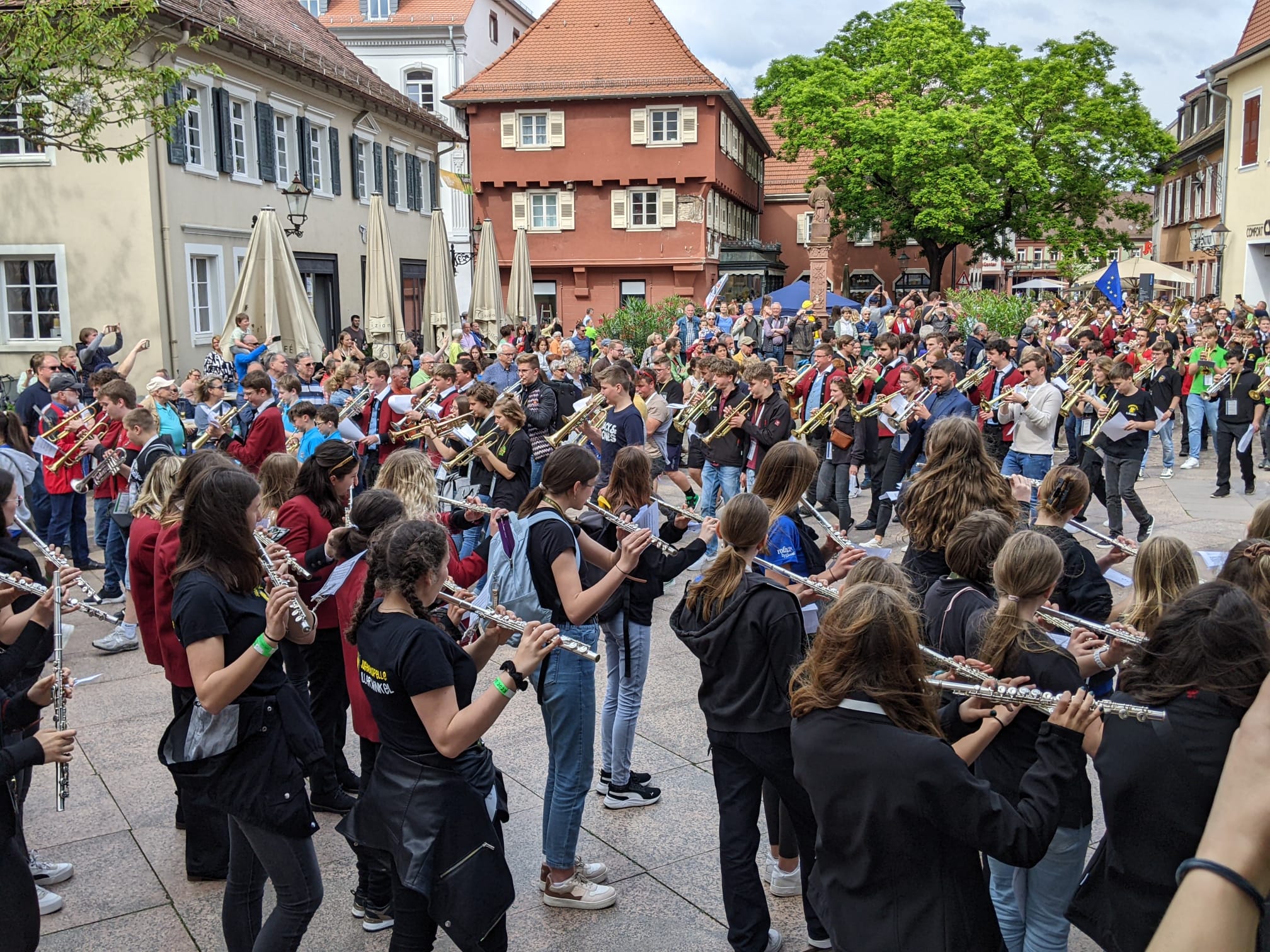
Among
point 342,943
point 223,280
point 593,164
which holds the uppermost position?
point 593,164

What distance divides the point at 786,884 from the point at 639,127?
123ft

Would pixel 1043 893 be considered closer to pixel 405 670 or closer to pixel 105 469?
pixel 405 670

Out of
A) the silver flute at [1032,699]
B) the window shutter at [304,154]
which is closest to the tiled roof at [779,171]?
the window shutter at [304,154]

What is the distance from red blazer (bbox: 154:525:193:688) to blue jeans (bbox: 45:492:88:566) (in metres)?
6.25

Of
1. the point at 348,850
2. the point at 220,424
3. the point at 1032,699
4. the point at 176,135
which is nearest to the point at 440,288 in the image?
the point at 176,135

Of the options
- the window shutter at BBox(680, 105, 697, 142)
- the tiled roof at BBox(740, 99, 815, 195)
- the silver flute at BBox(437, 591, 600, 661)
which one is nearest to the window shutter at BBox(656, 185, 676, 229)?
the window shutter at BBox(680, 105, 697, 142)

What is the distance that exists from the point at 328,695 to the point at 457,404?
5356mm

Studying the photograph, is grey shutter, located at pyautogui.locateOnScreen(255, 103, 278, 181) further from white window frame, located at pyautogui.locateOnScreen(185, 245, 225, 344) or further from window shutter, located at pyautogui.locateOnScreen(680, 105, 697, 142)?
window shutter, located at pyautogui.locateOnScreen(680, 105, 697, 142)

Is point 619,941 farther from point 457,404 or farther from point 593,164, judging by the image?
point 593,164

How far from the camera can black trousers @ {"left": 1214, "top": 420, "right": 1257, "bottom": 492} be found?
12984 millimetres

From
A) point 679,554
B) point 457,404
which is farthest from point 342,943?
point 457,404

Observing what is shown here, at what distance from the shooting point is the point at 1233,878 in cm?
130

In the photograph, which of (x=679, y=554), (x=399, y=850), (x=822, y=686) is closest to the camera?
(x=822, y=686)

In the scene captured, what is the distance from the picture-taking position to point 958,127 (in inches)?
1558
